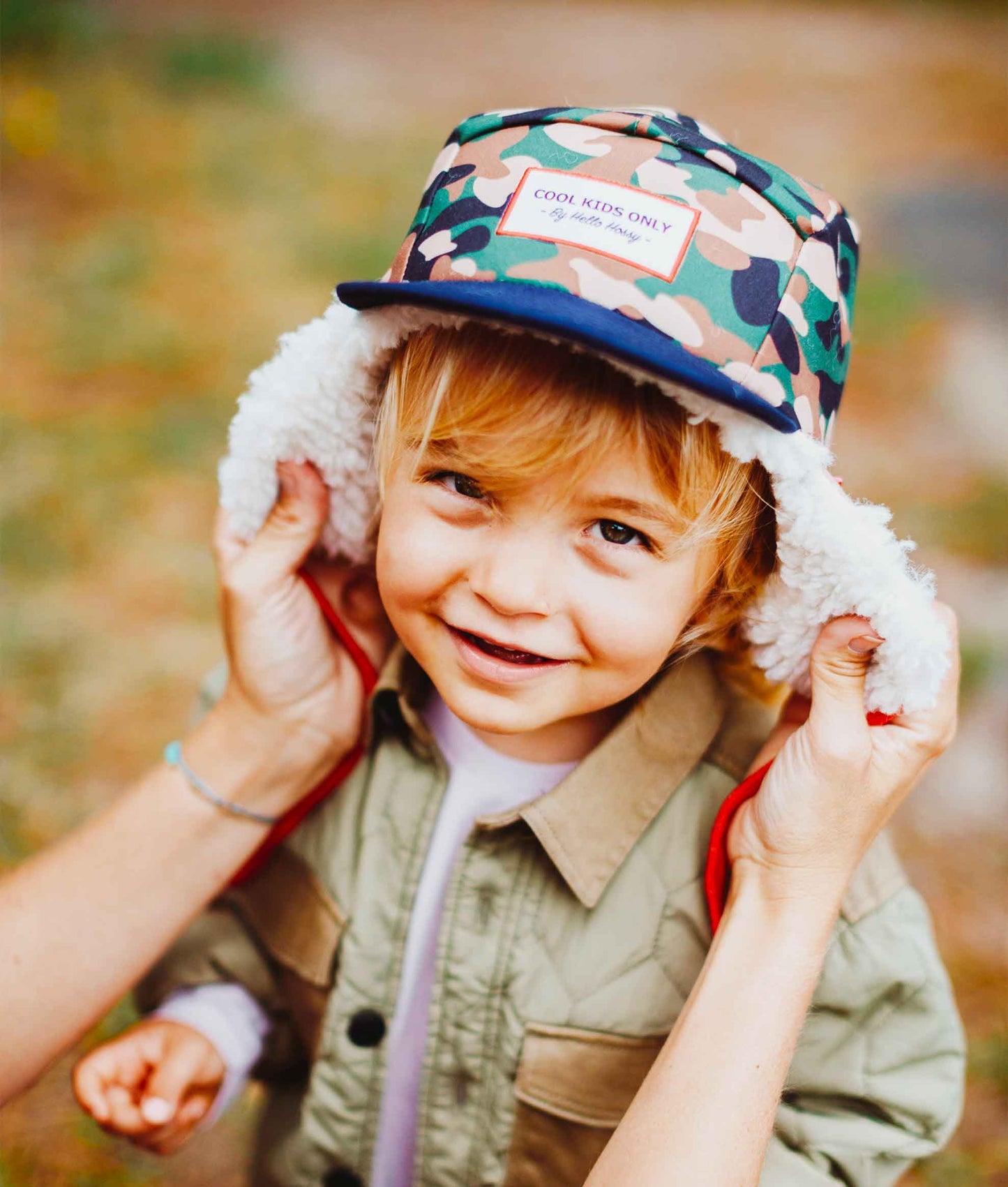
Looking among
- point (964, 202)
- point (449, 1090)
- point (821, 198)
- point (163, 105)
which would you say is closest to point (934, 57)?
point (964, 202)

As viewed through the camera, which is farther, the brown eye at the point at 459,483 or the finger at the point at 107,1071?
the finger at the point at 107,1071

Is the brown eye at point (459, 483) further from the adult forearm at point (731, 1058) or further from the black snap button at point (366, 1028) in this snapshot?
the black snap button at point (366, 1028)

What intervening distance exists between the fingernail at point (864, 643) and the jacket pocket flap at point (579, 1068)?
562 mm

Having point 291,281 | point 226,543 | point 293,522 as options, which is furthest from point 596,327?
point 291,281

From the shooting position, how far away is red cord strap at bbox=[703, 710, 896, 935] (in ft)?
4.07

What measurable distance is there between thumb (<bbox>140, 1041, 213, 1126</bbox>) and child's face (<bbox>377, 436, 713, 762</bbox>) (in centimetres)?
68

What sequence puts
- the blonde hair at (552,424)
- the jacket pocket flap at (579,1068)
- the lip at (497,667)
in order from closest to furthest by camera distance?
1. the blonde hair at (552,424)
2. the lip at (497,667)
3. the jacket pocket flap at (579,1068)

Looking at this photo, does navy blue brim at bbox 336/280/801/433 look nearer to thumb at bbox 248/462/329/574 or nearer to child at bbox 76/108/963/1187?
child at bbox 76/108/963/1187

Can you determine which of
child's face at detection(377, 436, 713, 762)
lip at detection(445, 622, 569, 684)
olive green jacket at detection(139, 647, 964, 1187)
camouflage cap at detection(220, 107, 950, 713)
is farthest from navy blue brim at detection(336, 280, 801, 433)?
olive green jacket at detection(139, 647, 964, 1187)

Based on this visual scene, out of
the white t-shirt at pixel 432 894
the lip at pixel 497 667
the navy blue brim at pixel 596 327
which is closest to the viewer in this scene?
the navy blue brim at pixel 596 327

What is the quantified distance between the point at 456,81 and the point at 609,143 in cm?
759

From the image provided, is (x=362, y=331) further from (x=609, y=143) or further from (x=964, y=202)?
(x=964, y=202)

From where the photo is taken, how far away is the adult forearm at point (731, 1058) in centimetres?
108

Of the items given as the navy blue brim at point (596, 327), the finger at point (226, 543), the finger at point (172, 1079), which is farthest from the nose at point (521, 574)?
the finger at point (172, 1079)
